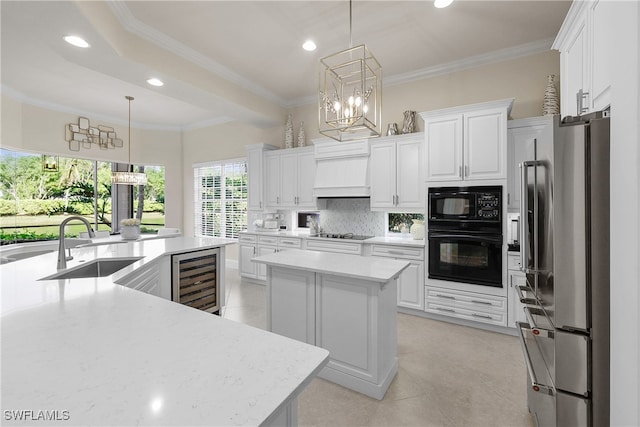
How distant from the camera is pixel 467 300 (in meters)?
3.35

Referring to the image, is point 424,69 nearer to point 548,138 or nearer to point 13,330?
point 548,138

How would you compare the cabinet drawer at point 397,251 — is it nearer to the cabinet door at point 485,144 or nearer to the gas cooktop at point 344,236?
the gas cooktop at point 344,236

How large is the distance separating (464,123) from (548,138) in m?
2.07

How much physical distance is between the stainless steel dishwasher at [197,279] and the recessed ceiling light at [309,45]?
261 centimetres

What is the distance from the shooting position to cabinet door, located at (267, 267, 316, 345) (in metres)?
2.35

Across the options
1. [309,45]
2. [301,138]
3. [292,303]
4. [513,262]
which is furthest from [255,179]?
[513,262]

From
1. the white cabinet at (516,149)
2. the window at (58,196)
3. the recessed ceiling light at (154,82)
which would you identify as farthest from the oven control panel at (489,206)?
the window at (58,196)

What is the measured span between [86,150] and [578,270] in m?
7.30

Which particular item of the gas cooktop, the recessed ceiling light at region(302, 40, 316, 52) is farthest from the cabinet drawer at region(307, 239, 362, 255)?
the recessed ceiling light at region(302, 40, 316, 52)

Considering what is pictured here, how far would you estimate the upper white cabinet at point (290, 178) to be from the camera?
4.84m

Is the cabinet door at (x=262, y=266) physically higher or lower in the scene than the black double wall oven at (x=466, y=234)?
lower

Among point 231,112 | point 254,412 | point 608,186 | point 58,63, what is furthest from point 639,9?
point 58,63

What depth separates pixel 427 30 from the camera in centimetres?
317

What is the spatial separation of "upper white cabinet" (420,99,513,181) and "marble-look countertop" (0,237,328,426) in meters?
3.08
